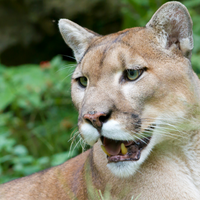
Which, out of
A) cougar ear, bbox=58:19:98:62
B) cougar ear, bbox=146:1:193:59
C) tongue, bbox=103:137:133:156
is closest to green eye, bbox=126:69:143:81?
cougar ear, bbox=146:1:193:59

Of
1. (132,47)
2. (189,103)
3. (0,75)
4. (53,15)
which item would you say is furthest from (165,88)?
(53,15)

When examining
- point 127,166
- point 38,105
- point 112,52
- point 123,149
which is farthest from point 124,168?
Result: point 38,105

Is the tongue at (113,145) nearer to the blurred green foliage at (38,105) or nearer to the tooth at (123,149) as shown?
the tooth at (123,149)

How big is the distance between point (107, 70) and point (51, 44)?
17.3 feet

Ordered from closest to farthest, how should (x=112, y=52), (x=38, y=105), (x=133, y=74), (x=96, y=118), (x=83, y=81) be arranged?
(x=96, y=118), (x=133, y=74), (x=112, y=52), (x=83, y=81), (x=38, y=105)

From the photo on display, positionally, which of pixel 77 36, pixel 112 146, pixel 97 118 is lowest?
pixel 112 146

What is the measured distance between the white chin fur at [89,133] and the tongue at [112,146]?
0.11 meters

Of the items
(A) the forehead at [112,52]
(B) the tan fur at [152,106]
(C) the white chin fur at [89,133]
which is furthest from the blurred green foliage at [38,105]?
(C) the white chin fur at [89,133]

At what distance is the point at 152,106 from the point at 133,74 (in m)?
0.28

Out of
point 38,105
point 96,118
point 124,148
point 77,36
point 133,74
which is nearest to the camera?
point 96,118

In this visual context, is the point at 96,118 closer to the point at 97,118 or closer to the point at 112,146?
the point at 97,118

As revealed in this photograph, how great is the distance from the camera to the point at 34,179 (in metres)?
3.21

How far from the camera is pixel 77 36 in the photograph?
3.26m

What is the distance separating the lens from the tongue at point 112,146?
238 cm
